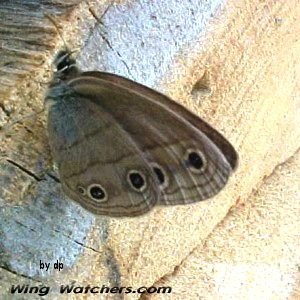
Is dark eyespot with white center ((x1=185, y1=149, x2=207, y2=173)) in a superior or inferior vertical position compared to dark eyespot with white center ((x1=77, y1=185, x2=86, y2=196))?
superior

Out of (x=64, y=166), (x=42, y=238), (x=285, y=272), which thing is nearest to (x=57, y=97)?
(x=64, y=166)

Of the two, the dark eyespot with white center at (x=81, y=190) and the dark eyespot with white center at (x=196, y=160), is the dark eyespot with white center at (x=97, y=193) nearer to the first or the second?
the dark eyespot with white center at (x=81, y=190)

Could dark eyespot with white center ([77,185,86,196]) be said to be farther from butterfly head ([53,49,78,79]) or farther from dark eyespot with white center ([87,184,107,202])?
butterfly head ([53,49,78,79])

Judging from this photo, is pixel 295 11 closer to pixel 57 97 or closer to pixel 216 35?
pixel 216 35

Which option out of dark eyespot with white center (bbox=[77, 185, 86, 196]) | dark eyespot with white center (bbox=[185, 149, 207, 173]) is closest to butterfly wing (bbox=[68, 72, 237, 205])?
dark eyespot with white center (bbox=[185, 149, 207, 173])

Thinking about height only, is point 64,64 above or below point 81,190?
above

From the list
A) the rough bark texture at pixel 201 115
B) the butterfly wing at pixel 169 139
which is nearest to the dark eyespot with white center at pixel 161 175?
the butterfly wing at pixel 169 139

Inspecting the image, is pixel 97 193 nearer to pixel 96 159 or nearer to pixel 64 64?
pixel 96 159

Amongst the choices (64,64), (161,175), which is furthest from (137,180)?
(64,64)
